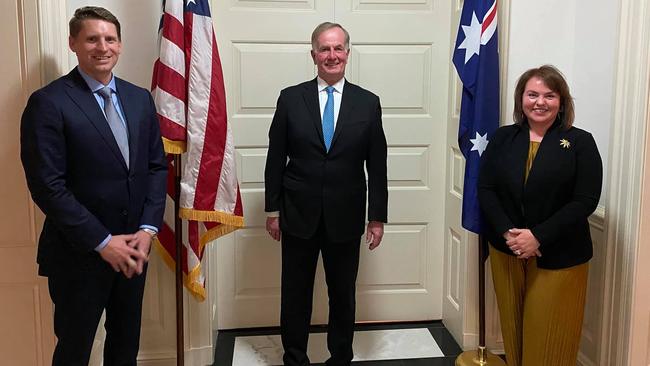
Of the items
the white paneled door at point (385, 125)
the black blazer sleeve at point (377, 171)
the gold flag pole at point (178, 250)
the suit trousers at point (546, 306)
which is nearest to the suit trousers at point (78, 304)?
the gold flag pole at point (178, 250)

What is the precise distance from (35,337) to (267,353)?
1147 mm

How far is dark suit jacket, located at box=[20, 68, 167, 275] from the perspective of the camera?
1.86 metres

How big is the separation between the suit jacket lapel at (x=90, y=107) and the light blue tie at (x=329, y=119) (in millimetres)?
915

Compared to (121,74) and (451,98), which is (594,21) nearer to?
(451,98)

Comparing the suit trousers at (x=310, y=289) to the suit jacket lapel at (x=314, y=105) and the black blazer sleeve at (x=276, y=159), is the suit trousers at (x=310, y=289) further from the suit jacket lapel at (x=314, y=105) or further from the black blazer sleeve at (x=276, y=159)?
the suit jacket lapel at (x=314, y=105)

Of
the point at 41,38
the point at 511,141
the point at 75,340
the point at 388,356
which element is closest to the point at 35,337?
the point at 75,340

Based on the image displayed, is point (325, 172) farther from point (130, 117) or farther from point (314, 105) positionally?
point (130, 117)

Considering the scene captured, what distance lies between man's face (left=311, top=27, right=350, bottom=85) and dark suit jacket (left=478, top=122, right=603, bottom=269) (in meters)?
0.76

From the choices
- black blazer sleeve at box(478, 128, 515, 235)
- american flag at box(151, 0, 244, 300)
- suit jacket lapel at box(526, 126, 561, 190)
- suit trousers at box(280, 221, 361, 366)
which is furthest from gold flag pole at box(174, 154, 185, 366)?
suit jacket lapel at box(526, 126, 561, 190)

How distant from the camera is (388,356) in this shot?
3123 mm

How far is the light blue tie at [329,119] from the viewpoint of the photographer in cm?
262

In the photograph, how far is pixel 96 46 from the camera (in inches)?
76.5

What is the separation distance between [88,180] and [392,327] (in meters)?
2.04

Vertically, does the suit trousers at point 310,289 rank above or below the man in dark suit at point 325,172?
below
